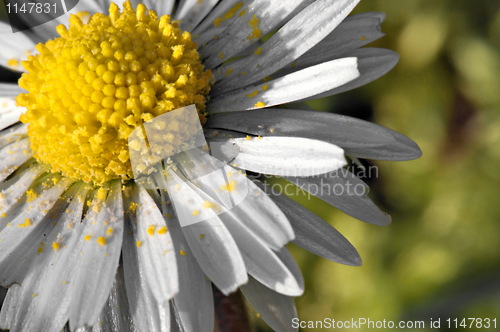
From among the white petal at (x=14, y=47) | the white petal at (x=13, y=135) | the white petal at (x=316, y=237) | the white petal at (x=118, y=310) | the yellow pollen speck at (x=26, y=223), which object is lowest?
the white petal at (x=118, y=310)

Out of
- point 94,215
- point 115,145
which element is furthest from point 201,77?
point 94,215

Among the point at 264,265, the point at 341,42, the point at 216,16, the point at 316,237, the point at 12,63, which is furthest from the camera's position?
the point at 12,63

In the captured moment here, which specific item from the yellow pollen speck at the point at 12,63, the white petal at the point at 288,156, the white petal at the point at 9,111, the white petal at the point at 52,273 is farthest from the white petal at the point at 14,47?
the white petal at the point at 288,156

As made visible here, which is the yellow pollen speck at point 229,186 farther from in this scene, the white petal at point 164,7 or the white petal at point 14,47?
the white petal at point 14,47

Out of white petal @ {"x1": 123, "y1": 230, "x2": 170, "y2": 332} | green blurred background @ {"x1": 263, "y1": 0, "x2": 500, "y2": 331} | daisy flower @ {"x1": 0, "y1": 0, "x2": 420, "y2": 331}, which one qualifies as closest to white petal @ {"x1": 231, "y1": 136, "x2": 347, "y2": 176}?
daisy flower @ {"x1": 0, "y1": 0, "x2": 420, "y2": 331}

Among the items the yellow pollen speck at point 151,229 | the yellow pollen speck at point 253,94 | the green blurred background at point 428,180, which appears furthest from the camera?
the green blurred background at point 428,180

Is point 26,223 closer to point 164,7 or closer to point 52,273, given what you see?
point 52,273

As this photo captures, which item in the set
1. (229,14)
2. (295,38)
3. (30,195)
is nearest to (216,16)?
(229,14)
